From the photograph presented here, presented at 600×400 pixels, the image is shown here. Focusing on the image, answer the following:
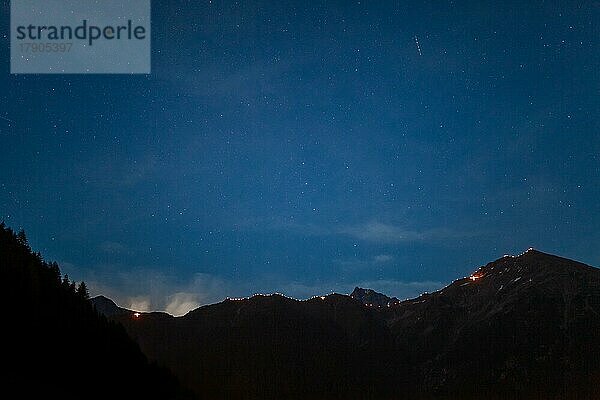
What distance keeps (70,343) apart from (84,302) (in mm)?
15181

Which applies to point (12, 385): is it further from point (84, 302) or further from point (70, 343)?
point (84, 302)

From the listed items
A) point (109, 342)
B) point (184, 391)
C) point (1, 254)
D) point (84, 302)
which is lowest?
point (184, 391)

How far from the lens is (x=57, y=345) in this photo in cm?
8394

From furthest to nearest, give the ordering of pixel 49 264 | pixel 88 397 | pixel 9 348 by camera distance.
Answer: pixel 49 264, pixel 88 397, pixel 9 348

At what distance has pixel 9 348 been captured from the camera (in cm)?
7250

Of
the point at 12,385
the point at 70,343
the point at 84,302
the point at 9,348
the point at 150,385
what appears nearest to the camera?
the point at 12,385

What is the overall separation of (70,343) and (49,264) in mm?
26812

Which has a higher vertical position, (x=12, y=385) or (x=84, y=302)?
(x=84, y=302)

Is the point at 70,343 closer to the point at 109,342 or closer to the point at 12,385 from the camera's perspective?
the point at 109,342

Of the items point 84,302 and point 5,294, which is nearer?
point 5,294

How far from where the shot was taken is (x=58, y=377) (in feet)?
253

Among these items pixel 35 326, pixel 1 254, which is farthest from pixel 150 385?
pixel 1 254

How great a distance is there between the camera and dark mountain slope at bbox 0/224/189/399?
72.0m

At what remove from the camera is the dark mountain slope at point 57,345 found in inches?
2835
